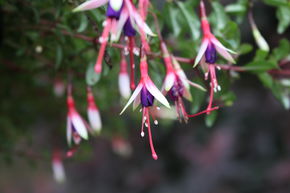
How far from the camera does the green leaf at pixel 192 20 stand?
2.41 ft

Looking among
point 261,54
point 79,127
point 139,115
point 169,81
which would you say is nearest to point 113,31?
point 169,81

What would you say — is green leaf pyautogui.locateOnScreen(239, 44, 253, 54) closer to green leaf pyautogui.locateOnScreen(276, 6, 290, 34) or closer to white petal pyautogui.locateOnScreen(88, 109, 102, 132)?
green leaf pyautogui.locateOnScreen(276, 6, 290, 34)

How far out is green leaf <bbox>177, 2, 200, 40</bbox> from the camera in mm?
735

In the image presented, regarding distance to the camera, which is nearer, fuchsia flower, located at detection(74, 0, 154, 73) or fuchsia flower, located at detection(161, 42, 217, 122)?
fuchsia flower, located at detection(74, 0, 154, 73)

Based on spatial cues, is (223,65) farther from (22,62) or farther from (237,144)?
(237,144)

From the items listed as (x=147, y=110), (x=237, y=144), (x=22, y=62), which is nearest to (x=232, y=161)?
(x=237, y=144)

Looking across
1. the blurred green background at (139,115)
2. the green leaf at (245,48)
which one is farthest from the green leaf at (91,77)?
the green leaf at (245,48)

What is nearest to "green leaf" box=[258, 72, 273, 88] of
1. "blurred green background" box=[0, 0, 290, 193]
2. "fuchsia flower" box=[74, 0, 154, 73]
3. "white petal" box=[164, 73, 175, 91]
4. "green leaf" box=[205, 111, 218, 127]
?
"blurred green background" box=[0, 0, 290, 193]

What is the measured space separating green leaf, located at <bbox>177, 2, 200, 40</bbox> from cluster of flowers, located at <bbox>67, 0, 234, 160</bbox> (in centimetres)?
8

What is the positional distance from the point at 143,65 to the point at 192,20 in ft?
0.78

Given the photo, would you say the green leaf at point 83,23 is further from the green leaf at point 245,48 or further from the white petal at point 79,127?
the green leaf at point 245,48

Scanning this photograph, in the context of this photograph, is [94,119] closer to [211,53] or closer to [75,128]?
[75,128]

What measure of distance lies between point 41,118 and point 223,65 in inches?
29.3

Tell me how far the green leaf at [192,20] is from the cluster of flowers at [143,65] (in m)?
0.08
